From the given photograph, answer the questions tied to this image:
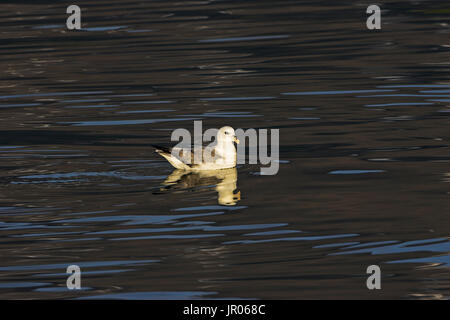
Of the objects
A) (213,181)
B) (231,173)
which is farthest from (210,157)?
(213,181)

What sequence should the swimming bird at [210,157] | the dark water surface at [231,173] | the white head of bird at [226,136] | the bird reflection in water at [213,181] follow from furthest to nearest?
the white head of bird at [226,136], the swimming bird at [210,157], the bird reflection in water at [213,181], the dark water surface at [231,173]

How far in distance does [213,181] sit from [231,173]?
1.72 feet

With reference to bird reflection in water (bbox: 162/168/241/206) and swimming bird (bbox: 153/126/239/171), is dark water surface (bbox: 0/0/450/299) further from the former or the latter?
swimming bird (bbox: 153/126/239/171)

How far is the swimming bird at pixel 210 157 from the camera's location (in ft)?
53.6

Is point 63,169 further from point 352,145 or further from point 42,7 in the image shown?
point 42,7

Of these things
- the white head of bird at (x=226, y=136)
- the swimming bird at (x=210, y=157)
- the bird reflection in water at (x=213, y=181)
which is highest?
the white head of bird at (x=226, y=136)

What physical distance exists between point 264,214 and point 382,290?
319 cm

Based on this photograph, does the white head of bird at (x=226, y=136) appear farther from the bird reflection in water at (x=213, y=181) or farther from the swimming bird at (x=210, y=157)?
the bird reflection in water at (x=213, y=181)

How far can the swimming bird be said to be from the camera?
1634cm

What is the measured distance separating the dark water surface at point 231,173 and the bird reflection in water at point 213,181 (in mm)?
46

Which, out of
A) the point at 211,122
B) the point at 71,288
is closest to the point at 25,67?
the point at 211,122

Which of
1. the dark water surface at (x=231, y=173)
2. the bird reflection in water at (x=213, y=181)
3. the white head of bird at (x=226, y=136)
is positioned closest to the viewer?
the dark water surface at (x=231, y=173)

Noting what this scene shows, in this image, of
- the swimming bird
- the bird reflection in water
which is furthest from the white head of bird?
the bird reflection in water

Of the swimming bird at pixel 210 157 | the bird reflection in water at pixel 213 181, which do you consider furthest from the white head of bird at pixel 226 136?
the bird reflection in water at pixel 213 181
